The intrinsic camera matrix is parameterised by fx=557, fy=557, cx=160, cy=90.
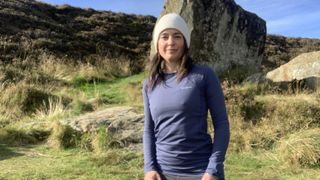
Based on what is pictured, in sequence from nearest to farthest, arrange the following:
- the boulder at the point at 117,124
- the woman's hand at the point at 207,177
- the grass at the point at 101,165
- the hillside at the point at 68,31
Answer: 1. the woman's hand at the point at 207,177
2. the grass at the point at 101,165
3. the boulder at the point at 117,124
4. the hillside at the point at 68,31

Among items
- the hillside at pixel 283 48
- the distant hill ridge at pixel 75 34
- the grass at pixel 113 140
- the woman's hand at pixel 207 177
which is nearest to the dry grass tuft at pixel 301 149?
the grass at pixel 113 140

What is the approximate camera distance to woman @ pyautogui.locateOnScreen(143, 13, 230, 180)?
9.25 feet

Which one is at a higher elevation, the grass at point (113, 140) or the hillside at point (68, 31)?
the hillside at point (68, 31)

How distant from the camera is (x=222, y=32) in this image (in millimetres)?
11977

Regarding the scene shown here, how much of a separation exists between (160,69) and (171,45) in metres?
0.15

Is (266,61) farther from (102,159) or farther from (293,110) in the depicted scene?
(102,159)

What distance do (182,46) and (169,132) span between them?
47 centimetres

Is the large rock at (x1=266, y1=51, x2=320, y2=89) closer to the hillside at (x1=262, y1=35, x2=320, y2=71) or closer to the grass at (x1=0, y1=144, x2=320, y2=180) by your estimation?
the grass at (x1=0, y1=144, x2=320, y2=180)

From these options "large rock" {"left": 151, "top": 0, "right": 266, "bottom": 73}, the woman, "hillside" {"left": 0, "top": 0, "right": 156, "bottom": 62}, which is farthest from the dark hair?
"hillside" {"left": 0, "top": 0, "right": 156, "bottom": 62}

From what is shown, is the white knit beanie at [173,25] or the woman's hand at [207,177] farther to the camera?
the white knit beanie at [173,25]

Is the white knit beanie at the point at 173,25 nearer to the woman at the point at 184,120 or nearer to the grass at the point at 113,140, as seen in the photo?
the woman at the point at 184,120

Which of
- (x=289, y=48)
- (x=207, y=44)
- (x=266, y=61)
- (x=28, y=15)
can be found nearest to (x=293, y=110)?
(x=207, y=44)

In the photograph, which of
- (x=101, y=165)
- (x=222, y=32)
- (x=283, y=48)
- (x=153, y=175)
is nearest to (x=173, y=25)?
(x=153, y=175)

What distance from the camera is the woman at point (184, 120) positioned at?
9.25ft
